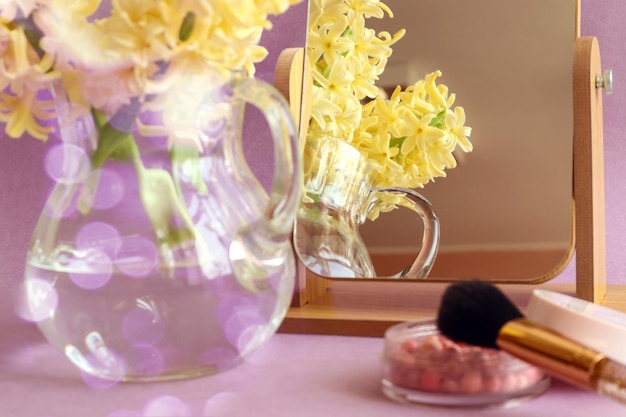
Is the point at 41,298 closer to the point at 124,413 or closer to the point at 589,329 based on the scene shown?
the point at 124,413

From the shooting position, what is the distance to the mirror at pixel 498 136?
1.79 feet

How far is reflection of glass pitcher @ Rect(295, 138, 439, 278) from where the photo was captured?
600 mm

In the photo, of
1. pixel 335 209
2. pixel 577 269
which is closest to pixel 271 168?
pixel 335 209

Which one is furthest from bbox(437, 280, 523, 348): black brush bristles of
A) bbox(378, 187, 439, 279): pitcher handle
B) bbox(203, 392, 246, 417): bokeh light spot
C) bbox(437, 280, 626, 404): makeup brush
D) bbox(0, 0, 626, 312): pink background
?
bbox(0, 0, 626, 312): pink background

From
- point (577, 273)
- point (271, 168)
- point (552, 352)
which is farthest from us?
point (271, 168)

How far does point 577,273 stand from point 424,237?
115 millimetres

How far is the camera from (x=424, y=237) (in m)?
0.58

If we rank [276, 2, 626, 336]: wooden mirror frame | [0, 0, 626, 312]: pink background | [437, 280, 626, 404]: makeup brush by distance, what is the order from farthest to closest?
[0, 0, 626, 312]: pink background, [276, 2, 626, 336]: wooden mirror frame, [437, 280, 626, 404]: makeup brush

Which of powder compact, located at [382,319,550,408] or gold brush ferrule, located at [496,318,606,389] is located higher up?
gold brush ferrule, located at [496,318,606,389]

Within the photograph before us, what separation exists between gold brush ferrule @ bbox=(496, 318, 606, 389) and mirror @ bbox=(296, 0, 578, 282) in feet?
0.71

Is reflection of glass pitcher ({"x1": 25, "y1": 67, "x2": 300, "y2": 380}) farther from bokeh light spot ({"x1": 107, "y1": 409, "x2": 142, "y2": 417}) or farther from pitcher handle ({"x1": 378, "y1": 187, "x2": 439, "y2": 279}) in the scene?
pitcher handle ({"x1": 378, "y1": 187, "x2": 439, "y2": 279})

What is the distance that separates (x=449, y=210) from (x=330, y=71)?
0.47 feet

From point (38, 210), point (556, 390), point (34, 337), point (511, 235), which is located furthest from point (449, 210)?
point (38, 210)

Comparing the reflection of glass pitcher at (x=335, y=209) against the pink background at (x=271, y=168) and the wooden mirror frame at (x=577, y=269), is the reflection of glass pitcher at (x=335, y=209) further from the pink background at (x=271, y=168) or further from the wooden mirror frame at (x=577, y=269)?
the pink background at (x=271, y=168)
